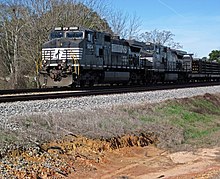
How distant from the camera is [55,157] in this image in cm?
862

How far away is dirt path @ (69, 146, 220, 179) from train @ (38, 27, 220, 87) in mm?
9309

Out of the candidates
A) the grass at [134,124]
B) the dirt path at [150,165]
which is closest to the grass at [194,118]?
the grass at [134,124]

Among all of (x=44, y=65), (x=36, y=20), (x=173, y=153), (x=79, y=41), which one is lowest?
(x=173, y=153)

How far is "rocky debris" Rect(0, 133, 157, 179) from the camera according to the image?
7.68 meters

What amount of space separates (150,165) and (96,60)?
1300 centimetres

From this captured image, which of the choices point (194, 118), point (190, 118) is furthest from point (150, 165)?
point (194, 118)

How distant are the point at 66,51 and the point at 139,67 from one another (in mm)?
8847

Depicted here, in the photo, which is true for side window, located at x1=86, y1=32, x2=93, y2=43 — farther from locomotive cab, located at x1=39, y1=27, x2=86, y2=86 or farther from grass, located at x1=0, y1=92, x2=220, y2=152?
grass, located at x1=0, y1=92, x2=220, y2=152

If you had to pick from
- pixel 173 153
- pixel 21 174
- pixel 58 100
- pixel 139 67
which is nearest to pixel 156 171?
pixel 173 153

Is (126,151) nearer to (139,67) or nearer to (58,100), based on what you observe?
(58,100)

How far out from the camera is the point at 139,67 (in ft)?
92.8

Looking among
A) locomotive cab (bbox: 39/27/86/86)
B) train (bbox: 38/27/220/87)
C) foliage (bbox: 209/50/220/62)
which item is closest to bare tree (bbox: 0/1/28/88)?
train (bbox: 38/27/220/87)

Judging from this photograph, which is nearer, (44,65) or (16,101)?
(16,101)

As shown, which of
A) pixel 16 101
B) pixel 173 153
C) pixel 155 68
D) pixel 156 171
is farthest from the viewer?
pixel 155 68
